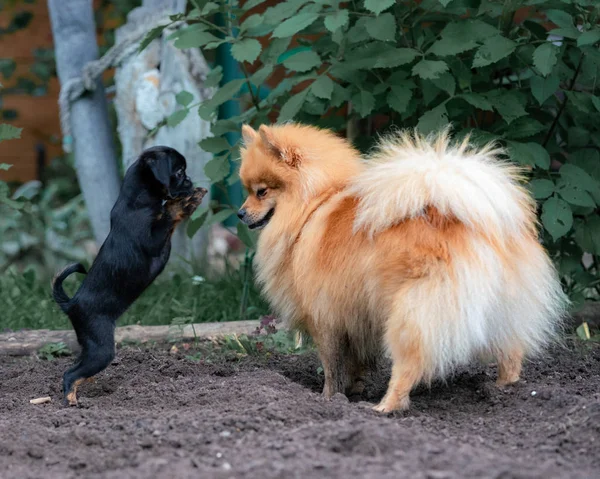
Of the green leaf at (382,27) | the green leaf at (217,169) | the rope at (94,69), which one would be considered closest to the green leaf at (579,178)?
the green leaf at (382,27)

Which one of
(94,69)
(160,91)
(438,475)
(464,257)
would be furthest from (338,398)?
(94,69)

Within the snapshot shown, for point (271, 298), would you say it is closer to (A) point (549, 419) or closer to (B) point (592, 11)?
(A) point (549, 419)

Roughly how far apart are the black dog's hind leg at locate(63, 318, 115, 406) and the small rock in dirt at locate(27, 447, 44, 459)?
0.73 meters

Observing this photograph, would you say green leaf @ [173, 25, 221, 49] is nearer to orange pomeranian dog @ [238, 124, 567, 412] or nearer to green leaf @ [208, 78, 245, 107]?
green leaf @ [208, 78, 245, 107]

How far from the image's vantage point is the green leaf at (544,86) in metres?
4.37

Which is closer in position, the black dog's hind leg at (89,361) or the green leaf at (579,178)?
the black dog's hind leg at (89,361)

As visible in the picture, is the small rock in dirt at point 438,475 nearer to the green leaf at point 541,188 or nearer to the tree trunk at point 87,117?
the green leaf at point 541,188

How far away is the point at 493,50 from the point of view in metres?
4.20

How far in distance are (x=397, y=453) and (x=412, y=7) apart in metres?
2.77

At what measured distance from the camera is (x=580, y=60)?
15.1 ft

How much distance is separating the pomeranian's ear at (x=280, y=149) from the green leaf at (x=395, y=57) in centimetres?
81

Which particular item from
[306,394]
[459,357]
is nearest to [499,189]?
[459,357]

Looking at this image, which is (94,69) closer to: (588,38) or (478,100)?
(478,100)

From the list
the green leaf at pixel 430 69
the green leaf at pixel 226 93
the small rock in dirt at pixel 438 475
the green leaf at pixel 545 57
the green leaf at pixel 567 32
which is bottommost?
the small rock in dirt at pixel 438 475
